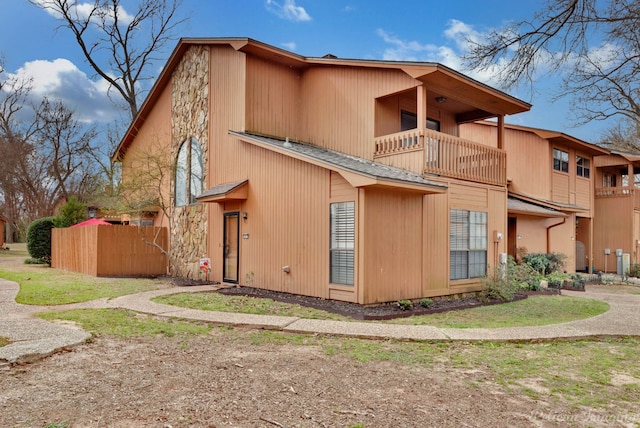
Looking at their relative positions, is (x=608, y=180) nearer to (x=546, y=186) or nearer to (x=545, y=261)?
(x=546, y=186)

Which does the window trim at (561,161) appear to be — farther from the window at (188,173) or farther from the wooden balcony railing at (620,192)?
the window at (188,173)

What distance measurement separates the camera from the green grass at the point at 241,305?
8.43 metres

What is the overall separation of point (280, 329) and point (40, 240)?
17567 millimetres

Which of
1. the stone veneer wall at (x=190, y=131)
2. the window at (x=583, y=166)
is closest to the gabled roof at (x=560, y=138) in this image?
the window at (x=583, y=166)

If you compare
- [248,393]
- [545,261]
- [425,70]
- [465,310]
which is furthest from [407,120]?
[248,393]

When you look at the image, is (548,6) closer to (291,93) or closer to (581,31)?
(581,31)

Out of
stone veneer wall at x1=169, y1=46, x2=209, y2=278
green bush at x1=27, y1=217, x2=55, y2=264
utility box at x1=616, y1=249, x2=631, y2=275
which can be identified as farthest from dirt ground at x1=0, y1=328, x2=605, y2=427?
utility box at x1=616, y1=249, x2=631, y2=275

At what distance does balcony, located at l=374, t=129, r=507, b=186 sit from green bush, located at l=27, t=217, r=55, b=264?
53.8ft

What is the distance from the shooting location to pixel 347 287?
911 centimetres

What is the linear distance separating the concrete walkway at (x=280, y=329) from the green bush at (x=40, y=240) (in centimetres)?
1232

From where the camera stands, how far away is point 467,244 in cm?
1150

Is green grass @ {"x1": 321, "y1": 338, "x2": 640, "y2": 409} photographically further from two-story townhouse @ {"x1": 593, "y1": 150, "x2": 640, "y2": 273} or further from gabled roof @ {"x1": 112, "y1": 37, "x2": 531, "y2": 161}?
two-story townhouse @ {"x1": 593, "y1": 150, "x2": 640, "y2": 273}

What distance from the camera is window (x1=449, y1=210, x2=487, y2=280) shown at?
11109mm

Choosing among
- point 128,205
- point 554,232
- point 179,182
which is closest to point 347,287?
point 179,182
